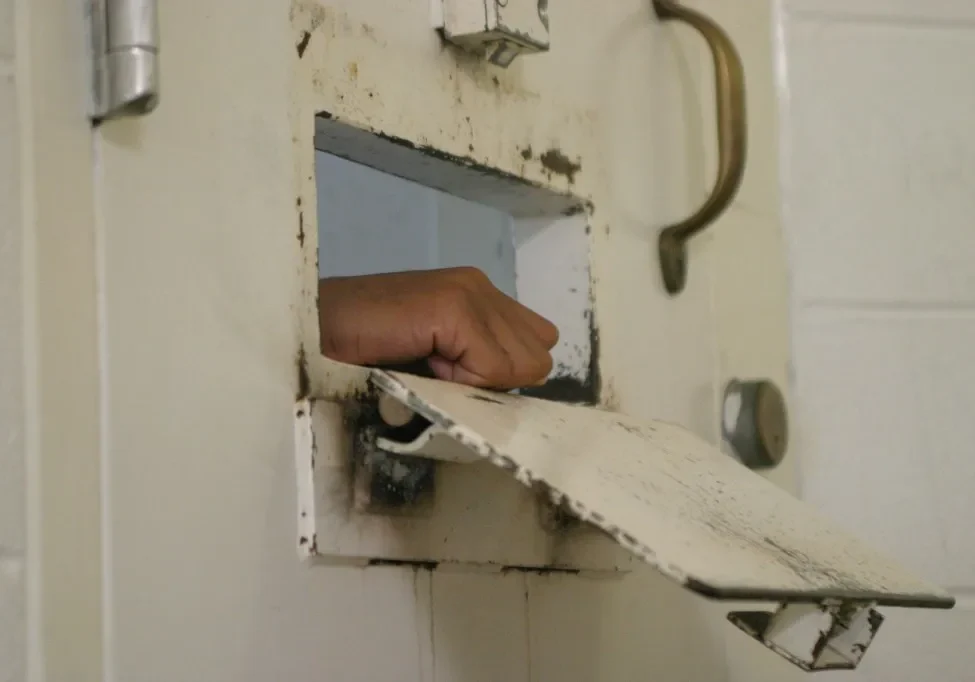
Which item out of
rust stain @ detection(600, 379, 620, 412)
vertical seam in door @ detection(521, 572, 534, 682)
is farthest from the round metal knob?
vertical seam in door @ detection(521, 572, 534, 682)

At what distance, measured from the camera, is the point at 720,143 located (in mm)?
812

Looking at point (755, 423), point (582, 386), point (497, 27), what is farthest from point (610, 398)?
point (497, 27)

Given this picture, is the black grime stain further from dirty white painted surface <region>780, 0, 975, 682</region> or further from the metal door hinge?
the metal door hinge

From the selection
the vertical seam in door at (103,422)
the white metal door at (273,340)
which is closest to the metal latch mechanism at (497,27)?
the white metal door at (273,340)

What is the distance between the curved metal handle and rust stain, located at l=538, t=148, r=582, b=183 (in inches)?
4.5

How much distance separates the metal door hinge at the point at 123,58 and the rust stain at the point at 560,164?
323mm

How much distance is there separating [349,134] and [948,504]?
580 millimetres

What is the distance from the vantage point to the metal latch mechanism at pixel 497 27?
2.07 ft

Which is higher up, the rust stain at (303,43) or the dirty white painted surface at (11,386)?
the rust stain at (303,43)

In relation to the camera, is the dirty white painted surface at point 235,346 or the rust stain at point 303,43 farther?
the rust stain at point 303,43

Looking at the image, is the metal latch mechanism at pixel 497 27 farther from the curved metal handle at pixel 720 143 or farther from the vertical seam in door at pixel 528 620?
the vertical seam in door at pixel 528 620

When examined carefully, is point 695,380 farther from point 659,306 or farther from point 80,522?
point 80,522

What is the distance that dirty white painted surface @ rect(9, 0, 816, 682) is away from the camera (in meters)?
0.42

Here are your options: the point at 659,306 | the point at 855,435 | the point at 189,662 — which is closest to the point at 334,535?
the point at 189,662
